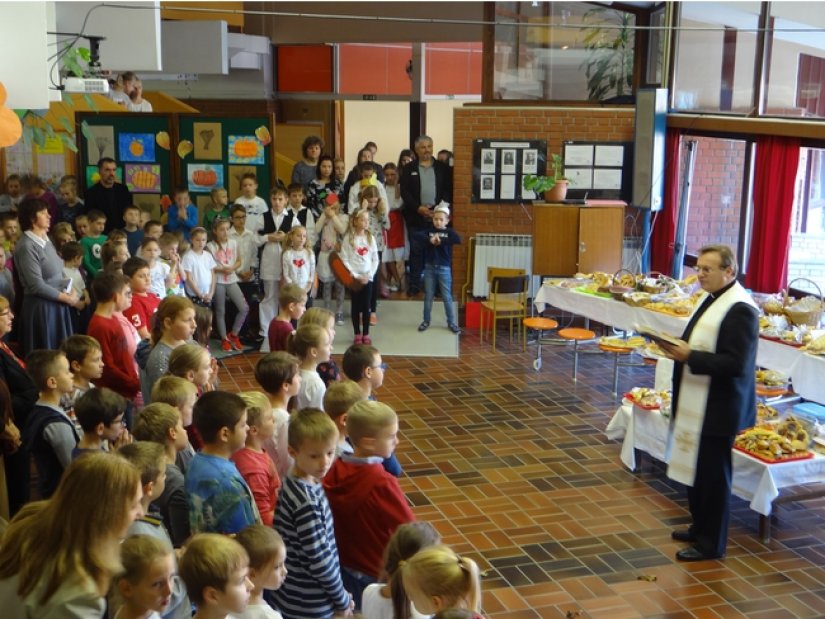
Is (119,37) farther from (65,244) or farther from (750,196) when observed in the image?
(750,196)

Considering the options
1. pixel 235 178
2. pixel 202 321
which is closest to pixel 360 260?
pixel 235 178

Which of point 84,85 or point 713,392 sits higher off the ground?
point 84,85

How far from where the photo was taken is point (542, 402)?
27.5 feet

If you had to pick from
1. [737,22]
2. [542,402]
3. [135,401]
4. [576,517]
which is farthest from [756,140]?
[135,401]

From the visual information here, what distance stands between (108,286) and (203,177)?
514 cm

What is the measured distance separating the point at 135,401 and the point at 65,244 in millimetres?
2340

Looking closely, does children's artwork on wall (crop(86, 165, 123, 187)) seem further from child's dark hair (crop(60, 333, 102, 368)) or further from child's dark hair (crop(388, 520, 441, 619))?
child's dark hair (crop(388, 520, 441, 619))

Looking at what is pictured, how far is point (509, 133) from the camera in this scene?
11656mm

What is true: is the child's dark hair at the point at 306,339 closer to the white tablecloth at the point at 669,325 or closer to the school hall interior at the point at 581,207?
the school hall interior at the point at 581,207

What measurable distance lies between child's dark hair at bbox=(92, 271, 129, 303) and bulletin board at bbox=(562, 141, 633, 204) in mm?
7169

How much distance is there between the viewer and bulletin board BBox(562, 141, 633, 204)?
458 inches

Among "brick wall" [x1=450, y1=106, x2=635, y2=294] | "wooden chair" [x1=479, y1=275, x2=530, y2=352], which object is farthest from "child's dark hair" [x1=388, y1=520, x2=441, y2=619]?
"brick wall" [x1=450, y1=106, x2=635, y2=294]

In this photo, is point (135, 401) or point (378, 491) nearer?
point (378, 491)

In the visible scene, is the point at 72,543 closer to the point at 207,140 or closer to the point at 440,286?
the point at 440,286
